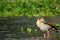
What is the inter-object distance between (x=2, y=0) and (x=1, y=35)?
14.7m

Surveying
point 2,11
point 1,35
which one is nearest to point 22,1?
point 2,11

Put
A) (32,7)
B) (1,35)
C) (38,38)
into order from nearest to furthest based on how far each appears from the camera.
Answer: (38,38), (1,35), (32,7)

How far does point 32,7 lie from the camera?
2711 centimetres

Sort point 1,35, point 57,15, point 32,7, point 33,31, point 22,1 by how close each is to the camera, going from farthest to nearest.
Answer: point 22,1, point 32,7, point 57,15, point 33,31, point 1,35

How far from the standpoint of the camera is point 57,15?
25.5 meters

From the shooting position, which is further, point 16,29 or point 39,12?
point 39,12

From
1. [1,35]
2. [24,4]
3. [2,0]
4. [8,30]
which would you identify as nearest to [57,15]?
[24,4]

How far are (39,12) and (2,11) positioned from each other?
305 centimetres

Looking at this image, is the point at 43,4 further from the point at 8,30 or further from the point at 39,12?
the point at 8,30

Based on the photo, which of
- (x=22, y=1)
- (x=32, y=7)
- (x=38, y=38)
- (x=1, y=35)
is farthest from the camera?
(x=22, y=1)

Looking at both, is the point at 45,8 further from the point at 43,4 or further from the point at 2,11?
the point at 2,11

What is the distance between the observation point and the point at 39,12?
85.1ft

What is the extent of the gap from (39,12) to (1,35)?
34.7ft

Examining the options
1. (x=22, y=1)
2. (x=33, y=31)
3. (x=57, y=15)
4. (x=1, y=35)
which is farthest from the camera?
(x=22, y=1)
